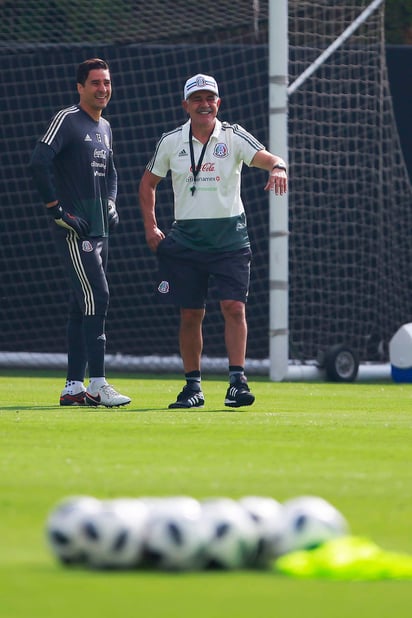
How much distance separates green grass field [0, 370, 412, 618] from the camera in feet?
11.0

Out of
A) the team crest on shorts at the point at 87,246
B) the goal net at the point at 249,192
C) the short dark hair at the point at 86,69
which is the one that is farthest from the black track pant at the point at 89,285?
the goal net at the point at 249,192

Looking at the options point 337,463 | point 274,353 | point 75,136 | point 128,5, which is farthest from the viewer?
point 128,5

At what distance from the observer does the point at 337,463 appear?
5.80 meters

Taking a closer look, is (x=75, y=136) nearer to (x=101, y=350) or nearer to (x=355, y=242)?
(x=101, y=350)

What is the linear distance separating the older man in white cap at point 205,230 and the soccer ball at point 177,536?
5.13 meters

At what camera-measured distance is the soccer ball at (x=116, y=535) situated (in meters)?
3.55

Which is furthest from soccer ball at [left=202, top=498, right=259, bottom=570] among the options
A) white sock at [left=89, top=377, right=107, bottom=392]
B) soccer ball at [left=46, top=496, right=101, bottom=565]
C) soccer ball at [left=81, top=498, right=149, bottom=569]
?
white sock at [left=89, top=377, right=107, bottom=392]

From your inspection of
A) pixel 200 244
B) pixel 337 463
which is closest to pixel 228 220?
pixel 200 244

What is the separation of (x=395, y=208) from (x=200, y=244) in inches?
231

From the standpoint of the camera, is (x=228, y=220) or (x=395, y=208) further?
(x=395, y=208)

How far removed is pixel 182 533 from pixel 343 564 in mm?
384

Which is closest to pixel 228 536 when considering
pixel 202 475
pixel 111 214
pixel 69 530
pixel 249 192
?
pixel 69 530

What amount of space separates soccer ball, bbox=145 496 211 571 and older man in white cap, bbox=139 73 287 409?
5129 mm

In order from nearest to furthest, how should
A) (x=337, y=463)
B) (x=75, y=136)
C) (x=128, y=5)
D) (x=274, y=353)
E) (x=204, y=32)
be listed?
(x=337, y=463) < (x=75, y=136) < (x=274, y=353) < (x=204, y=32) < (x=128, y=5)
